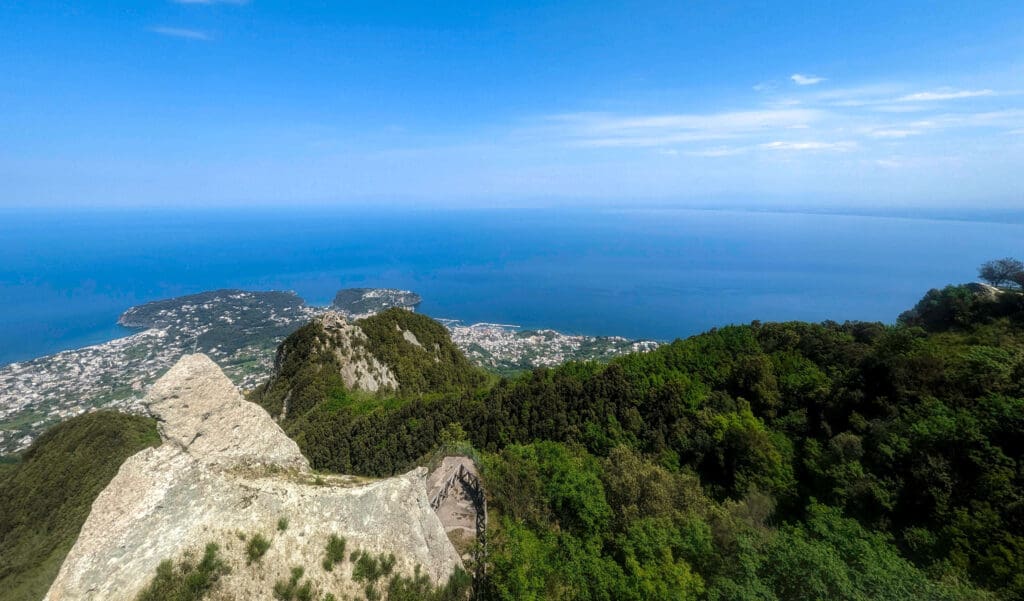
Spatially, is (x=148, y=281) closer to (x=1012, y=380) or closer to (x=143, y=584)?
(x=143, y=584)

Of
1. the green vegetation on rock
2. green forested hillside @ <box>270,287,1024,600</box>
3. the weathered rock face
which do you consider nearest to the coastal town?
the green vegetation on rock

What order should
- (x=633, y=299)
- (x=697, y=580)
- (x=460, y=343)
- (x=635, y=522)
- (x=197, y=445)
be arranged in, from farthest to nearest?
(x=633, y=299) < (x=460, y=343) < (x=635, y=522) < (x=197, y=445) < (x=697, y=580)

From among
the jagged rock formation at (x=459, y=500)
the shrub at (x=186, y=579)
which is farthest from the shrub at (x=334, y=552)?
the jagged rock formation at (x=459, y=500)

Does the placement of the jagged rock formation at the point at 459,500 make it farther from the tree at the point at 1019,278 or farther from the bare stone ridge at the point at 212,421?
the tree at the point at 1019,278

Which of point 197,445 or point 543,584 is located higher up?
point 197,445

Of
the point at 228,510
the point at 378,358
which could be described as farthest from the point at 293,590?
the point at 378,358

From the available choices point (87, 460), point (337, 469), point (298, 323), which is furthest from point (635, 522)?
point (298, 323)
